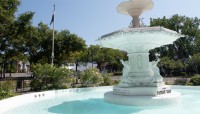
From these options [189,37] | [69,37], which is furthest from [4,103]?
[189,37]

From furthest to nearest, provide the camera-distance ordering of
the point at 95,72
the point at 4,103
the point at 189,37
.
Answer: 1. the point at 189,37
2. the point at 95,72
3. the point at 4,103

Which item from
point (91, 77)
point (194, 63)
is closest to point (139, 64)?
point (91, 77)

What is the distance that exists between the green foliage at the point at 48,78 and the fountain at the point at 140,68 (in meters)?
6.39

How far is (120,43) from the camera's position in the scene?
1341 centimetres

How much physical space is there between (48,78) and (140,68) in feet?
27.9

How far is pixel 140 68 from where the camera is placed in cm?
1351

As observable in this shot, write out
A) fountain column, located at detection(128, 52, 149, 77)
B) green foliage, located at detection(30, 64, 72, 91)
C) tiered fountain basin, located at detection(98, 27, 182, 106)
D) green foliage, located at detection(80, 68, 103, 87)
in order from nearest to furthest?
tiered fountain basin, located at detection(98, 27, 182, 106) < fountain column, located at detection(128, 52, 149, 77) < green foliage, located at detection(30, 64, 72, 91) < green foliage, located at detection(80, 68, 103, 87)

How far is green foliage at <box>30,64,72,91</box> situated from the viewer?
18844mm

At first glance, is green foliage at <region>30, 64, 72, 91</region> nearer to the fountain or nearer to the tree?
the fountain

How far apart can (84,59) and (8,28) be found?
132ft

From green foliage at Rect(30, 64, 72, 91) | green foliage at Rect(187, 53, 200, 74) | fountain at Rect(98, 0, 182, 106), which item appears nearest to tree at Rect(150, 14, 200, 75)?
green foliage at Rect(187, 53, 200, 74)

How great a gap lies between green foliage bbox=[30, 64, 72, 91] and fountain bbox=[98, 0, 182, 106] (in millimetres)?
6393

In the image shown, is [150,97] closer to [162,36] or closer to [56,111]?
[162,36]

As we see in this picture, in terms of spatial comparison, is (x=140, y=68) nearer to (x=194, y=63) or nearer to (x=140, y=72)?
(x=140, y=72)
